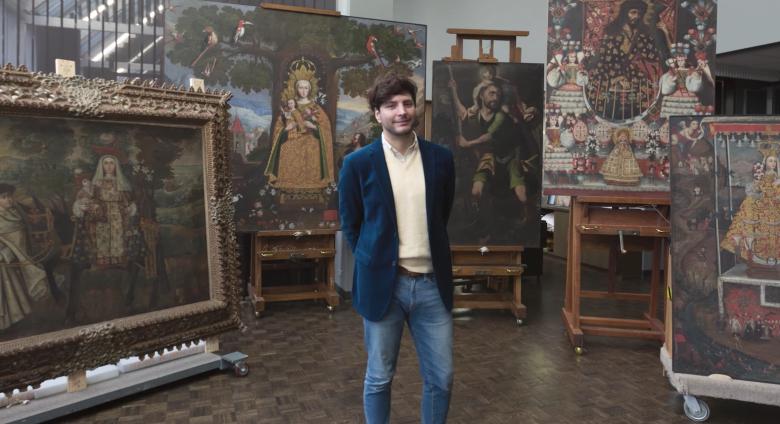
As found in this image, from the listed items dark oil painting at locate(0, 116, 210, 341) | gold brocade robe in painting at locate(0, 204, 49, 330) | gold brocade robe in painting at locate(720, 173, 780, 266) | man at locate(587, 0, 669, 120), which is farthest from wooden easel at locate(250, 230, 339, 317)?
gold brocade robe in painting at locate(720, 173, 780, 266)

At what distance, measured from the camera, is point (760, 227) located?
283 centimetres

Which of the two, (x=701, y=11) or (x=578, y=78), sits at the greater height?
(x=701, y=11)

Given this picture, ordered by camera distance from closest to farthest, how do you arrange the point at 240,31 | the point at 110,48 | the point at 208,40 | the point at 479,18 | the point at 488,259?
1. the point at 208,40
2. the point at 240,31
3. the point at 488,259
4. the point at 110,48
5. the point at 479,18

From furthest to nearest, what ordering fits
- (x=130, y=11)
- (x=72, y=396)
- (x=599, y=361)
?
1. (x=130, y=11)
2. (x=599, y=361)
3. (x=72, y=396)

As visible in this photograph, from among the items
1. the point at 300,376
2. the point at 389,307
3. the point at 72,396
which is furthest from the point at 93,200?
the point at 389,307

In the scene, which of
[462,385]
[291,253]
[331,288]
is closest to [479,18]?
[331,288]

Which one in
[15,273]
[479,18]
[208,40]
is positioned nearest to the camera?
[15,273]

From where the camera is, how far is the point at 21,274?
2.64m

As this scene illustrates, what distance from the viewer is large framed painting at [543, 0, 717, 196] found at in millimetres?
3941

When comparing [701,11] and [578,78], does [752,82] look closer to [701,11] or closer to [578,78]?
[701,11]

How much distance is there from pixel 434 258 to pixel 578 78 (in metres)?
2.56

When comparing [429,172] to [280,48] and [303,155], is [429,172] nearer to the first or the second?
[303,155]

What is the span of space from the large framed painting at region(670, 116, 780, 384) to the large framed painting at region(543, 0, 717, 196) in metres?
0.99

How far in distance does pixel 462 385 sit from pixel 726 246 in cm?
159
